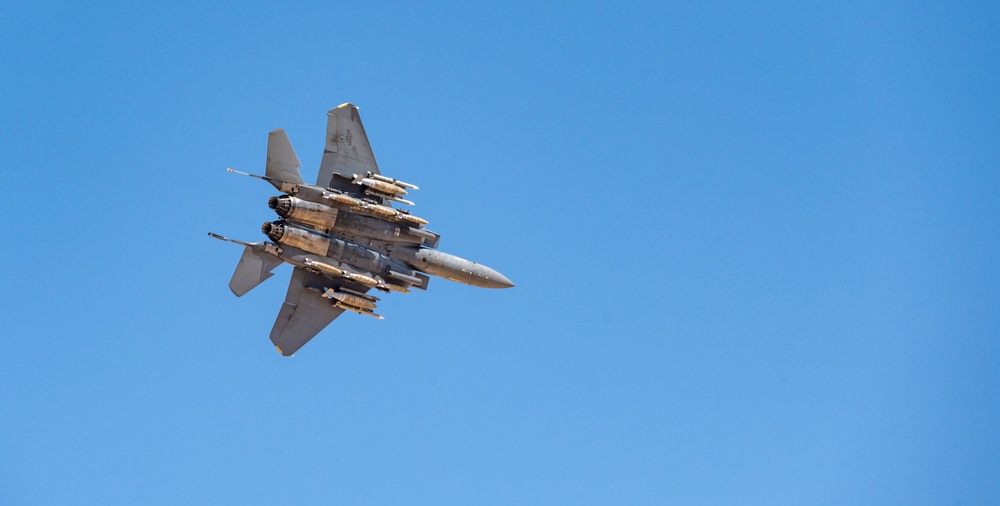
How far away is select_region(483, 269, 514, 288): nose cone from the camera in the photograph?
221ft

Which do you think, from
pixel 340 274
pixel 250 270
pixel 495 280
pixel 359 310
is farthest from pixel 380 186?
pixel 495 280

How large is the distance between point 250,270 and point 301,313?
13.7 feet

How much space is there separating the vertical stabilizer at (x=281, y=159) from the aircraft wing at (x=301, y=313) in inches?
203

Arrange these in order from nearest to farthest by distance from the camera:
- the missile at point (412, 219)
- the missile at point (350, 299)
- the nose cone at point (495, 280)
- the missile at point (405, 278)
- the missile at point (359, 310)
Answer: the missile at point (412, 219) → the missile at point (350, 299) → the missile at point (405, 278) → the missile at point (359, 310) → the nose cone at point (495, 280)

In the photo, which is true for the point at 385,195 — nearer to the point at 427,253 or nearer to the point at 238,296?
the point at 427,253

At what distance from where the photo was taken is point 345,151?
63312 millimetres

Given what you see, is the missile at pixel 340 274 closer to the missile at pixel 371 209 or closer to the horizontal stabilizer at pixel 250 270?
the horizontal stabilizer at pixel 250 270

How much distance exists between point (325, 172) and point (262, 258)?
16.9ft

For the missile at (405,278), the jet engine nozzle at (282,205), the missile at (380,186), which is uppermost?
the missile at (380,186)

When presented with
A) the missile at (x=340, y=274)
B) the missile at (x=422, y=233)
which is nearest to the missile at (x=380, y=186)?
the missile at (x=422, y=233)

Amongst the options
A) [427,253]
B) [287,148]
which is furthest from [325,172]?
[427,253]

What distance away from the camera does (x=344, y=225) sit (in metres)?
62.6

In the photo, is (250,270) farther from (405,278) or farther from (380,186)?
(405,278)

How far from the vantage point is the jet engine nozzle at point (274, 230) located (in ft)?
200
